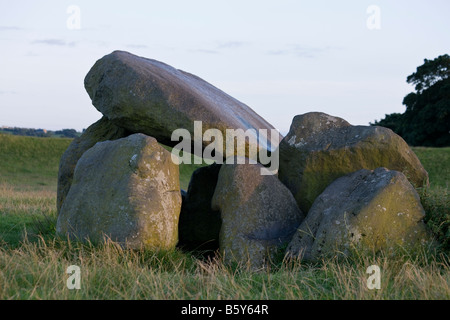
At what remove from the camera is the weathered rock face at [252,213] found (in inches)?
343

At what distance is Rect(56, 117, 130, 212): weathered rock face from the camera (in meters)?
11.2

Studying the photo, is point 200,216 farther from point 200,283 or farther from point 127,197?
point 200,283

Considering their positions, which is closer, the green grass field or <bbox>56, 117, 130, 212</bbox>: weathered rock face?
the green grass field

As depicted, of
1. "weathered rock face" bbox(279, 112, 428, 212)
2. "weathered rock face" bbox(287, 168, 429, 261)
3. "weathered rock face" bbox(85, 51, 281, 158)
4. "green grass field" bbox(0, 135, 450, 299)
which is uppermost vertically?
"weathered rock face" bbox(85, 51, 281, 158)

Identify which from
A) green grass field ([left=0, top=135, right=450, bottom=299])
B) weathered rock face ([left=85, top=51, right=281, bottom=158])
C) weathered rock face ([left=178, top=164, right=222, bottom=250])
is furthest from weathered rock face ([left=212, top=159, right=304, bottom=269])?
weathered rock face ([left=178, top=164, right=222, bottom=250])

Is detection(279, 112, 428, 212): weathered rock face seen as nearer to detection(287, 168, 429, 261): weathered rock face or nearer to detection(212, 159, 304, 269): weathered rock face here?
detection(212, 159, 304, 269): weathered rock face

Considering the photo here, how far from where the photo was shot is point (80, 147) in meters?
11.4

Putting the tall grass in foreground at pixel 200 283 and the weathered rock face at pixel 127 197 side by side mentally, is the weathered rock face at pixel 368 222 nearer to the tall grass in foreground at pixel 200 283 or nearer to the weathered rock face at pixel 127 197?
the tall grass in foreground at pixel 200 283

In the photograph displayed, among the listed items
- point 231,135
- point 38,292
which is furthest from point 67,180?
point 38,292

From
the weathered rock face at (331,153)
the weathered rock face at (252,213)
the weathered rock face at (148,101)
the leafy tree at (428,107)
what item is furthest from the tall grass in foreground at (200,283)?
the leafy tree at (428,107)

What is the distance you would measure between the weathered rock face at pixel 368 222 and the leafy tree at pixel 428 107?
127 feet

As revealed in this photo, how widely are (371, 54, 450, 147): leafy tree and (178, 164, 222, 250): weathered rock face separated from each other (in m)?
37.4
